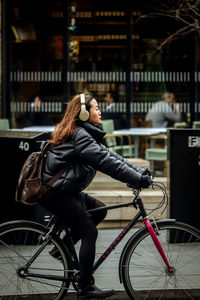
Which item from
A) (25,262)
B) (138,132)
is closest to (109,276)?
(25,262)

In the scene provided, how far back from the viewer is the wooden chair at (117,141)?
1224 cm

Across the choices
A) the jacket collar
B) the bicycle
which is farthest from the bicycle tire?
the jacket collar

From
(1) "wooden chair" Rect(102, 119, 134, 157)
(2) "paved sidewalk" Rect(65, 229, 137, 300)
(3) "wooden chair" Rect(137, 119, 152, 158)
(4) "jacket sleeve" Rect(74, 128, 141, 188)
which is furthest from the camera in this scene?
(3) "wooden chair" Rect(137, 119, 152, 158)

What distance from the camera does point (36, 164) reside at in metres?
5.00

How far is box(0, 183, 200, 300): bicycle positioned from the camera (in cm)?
503

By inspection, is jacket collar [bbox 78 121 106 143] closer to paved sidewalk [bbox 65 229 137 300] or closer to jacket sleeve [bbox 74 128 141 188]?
jacket sleeve [bbox 74 128 141 188]

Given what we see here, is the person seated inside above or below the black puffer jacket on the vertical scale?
above

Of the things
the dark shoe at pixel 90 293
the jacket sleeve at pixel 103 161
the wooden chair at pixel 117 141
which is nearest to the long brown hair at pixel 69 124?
the jacket sleeve at pixel 103 161

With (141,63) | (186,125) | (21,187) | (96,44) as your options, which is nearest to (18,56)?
(96,44)

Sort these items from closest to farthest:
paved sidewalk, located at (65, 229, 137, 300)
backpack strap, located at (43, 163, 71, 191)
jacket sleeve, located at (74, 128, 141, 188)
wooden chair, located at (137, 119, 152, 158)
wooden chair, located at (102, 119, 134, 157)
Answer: jacket sleeve, located at (74, 128, 141, 188), backpack strap, located at (43, 163, 71, 191), paved sidewalk, located at (65, 229, 137, 300), wooden chair, located at (102, 119, 134, 157), wooden chair, located at (137, 119, 152, 158)

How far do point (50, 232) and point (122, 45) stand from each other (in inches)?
328

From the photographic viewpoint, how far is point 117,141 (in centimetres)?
1362

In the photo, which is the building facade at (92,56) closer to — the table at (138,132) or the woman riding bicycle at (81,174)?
the table at (138,132)

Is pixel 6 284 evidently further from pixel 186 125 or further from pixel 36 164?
pixel 186 125
